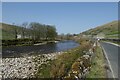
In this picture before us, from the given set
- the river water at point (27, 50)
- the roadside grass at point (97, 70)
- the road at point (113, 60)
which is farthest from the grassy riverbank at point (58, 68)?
the river water at point (27, 50)

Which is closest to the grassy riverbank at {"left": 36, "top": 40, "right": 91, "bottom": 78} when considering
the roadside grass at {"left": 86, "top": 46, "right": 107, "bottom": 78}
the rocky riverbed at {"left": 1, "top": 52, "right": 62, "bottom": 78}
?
the rocky riverbed at {"left": 1, "top": 52, "right": 62, "bottom": 78}

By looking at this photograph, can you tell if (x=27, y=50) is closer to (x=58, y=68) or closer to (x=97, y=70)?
(x=58, y=68)

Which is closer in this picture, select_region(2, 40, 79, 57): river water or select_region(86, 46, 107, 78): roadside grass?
select_region(86, 46, 107, 78): roadside grass

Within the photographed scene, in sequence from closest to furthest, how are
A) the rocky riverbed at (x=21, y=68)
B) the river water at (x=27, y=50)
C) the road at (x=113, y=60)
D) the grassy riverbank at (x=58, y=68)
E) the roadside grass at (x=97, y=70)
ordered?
the roadside grass at (x=97, y=70)
the road at (x=113, y=60)
the grassy riverbank at (x=58, y=68)
the rocky riverbed at (x=21, y=68)
the river water at (x=27, y=50)

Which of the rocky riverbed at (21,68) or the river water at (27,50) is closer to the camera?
the rocky riverbed at (21,68)

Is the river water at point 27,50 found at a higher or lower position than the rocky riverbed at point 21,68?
higher

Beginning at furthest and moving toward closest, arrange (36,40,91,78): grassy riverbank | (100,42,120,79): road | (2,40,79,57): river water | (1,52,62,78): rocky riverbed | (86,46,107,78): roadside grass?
Result: (2,40,79,57): river water → (1,52,62,78): rocky riverbed → (36,40,91,78): grassy riverbank → (100,42,120,79): road → (86,46,107,78): roadside grass

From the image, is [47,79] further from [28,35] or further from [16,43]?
[28,35]

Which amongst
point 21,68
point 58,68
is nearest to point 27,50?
point 21,68

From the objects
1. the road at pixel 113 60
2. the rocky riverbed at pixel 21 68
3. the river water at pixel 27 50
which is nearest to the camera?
the road at pixel 113 60

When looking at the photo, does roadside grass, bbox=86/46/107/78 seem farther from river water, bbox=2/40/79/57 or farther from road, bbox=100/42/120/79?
river water, bbox=2/40/79/57

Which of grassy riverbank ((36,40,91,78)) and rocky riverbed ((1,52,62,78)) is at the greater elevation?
grassy riverbank ((36,40,91,78))

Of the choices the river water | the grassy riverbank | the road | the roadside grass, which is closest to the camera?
the roadside grass

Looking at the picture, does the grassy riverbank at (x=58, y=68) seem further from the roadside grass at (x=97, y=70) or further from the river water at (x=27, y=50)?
the river water at (x=27, y=50)
